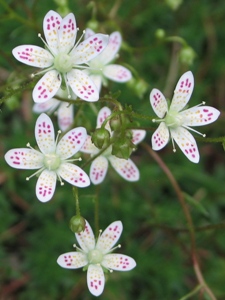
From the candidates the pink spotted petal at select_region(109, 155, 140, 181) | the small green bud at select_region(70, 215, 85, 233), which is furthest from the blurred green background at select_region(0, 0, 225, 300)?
the small green bud at select_region(70, 215, 85, 233)

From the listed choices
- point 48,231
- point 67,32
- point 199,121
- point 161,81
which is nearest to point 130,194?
point 48,231

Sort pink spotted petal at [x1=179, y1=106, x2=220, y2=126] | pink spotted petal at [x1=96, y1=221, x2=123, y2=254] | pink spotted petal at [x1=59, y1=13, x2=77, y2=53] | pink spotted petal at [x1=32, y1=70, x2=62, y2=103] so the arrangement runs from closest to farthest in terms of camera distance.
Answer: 1. pink spotted petal at [x1=32, y1=70, x2=62, y2=103]
2. pink spotted petal at [x1=59, y1=13, x2=77, y2=53]
3. pink spotted petal at [x1=179, y1=106, x2=220, y2=126]
4. pink spotted petal at [x1=96, y1=221, x2=123, y2=254]

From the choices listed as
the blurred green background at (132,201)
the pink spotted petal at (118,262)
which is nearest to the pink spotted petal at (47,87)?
the pink spotted petal at (118,262)

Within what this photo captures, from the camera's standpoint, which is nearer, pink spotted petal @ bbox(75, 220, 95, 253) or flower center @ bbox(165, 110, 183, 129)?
flower center @ bbox(165, 110, 183, 129)

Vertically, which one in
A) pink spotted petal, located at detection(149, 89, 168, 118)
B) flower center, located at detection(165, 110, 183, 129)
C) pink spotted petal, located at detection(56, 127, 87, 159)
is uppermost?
pink spotted petal, located at detection(149, 89, 168, 118)

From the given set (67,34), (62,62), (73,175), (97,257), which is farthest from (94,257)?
(67,34)

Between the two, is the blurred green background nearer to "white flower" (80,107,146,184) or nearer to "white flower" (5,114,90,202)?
"white flower" (80,107,146,184)

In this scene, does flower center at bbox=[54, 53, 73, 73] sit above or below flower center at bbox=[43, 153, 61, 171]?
above

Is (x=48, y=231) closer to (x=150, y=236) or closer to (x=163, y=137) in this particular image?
(x=150, y=236)
